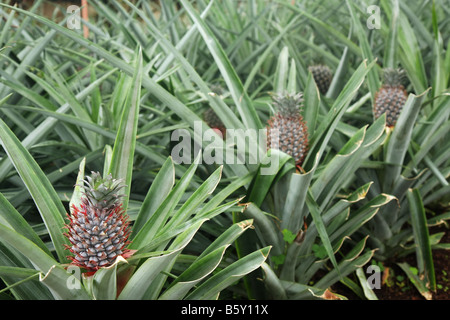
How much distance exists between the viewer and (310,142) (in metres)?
1.06

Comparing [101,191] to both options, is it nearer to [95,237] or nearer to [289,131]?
[95,237]

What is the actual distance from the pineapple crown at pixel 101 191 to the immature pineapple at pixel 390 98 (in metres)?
0.87

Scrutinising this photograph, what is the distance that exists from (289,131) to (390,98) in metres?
0.42

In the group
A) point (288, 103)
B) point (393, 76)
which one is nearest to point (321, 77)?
point (393, 76)

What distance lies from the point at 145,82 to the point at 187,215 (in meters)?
0.38

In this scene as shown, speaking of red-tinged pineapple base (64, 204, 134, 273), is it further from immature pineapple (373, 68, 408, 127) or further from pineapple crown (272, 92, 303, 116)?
immature pineapple (373, 68, 408, 127)

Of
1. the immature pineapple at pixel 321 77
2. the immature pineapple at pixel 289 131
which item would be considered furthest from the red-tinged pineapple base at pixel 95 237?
the immature pineapple at pixel 321 77

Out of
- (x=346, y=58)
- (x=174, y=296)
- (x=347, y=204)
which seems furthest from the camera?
(x=346, y=58)

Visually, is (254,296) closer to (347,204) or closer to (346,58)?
(347,204)

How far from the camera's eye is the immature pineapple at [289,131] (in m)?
1.00

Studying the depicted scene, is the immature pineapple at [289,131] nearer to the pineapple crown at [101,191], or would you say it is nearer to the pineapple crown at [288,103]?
the pineapple crown at [288,103]

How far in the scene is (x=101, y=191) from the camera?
2.04 ft
